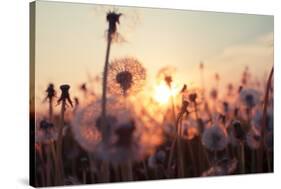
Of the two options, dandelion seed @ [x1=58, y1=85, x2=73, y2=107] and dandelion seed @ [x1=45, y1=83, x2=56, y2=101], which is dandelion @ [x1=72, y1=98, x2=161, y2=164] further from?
dandelion seed @ [x1=45, y1=83, x2=56, y2=101]

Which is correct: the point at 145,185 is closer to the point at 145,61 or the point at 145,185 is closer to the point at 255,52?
the point at 145,61

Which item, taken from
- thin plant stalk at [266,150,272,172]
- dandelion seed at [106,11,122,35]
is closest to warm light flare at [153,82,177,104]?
dandelion seed at [106,11,122,35]

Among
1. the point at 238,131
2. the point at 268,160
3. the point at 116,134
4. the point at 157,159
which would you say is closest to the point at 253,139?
the point at 238,131

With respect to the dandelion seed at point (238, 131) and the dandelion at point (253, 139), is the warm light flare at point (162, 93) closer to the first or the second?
the dandelion seed at point (238, 131)

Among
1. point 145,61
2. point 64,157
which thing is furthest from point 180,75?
point 64,157

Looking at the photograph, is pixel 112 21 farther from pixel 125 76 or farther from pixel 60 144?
pixel 60 144

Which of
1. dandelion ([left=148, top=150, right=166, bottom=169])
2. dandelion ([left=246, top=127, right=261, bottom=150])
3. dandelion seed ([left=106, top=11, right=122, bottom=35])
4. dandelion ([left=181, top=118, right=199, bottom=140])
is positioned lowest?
dandelion ([left=148, top=150, right=166, bottom=169])

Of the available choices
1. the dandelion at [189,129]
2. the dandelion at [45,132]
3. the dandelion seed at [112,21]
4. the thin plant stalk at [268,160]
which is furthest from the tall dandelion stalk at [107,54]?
the thin plant stalk at [268,160]
